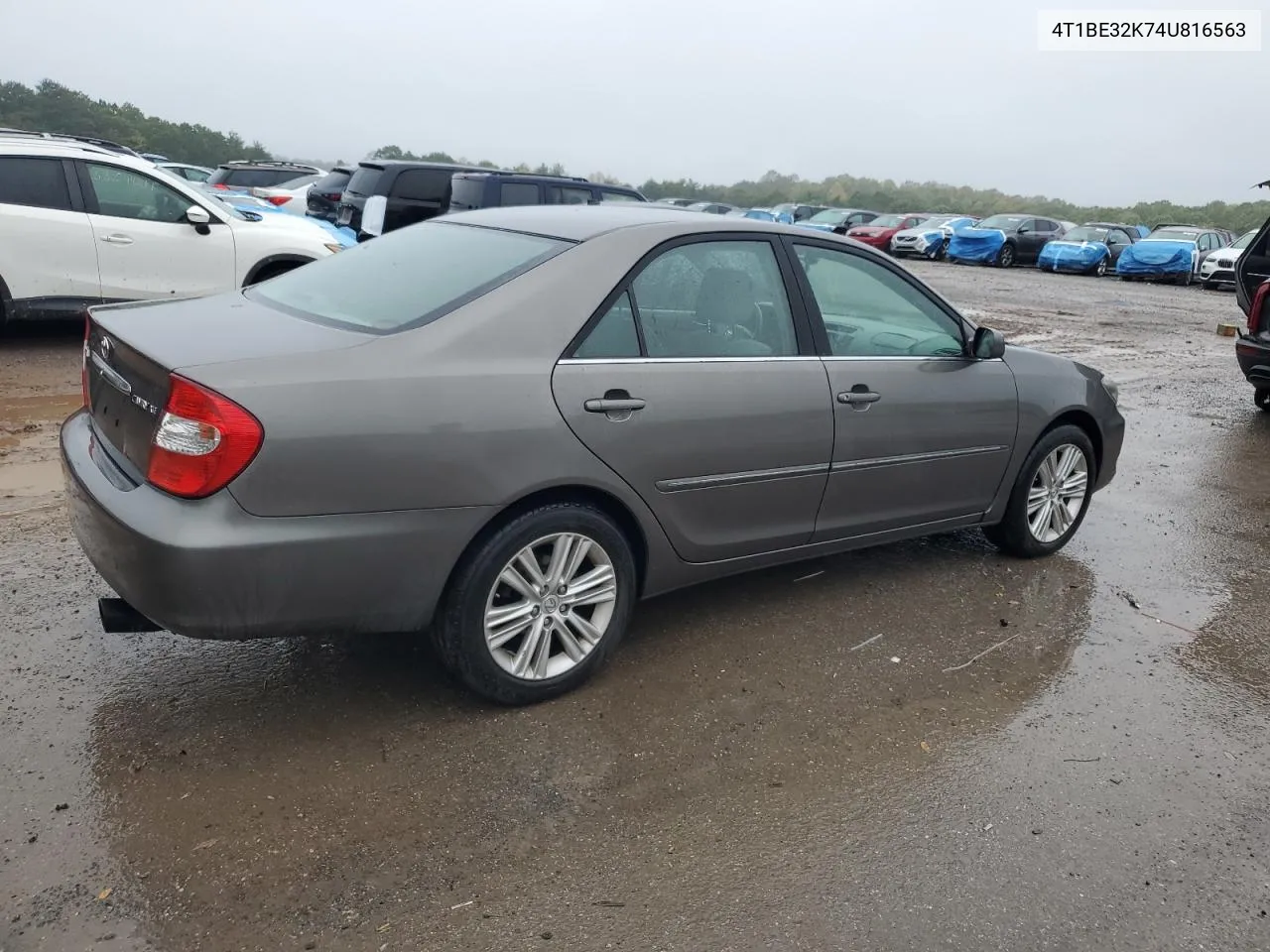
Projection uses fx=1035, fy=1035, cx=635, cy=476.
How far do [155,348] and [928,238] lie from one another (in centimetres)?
2823

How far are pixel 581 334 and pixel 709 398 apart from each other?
531 millimetres

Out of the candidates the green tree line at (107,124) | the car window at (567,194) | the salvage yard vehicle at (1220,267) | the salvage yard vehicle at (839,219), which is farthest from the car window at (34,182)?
the green tree line at (107,124)

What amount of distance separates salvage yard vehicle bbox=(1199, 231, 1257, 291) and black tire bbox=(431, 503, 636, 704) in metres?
24.7

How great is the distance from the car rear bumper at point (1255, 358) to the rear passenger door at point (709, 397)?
638 cm

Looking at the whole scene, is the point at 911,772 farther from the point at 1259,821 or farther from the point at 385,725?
the point at 385,725

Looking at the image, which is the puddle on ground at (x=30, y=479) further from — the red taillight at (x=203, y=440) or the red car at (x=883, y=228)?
the red car at (x=883, y=228)

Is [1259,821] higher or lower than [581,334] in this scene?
lower

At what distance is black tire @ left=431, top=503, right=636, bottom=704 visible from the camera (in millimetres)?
3174

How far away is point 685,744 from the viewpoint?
3.30 meters

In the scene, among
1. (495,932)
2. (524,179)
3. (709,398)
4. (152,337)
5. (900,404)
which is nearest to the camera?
(495,932)

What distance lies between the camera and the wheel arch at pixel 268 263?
8.88 meters

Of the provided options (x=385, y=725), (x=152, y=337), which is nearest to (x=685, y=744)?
(x=385, y=725)

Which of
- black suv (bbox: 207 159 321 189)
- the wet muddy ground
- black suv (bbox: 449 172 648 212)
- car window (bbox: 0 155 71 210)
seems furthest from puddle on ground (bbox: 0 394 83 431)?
black suv (bbox: 207 159 321 189)

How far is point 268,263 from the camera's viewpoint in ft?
29.3
